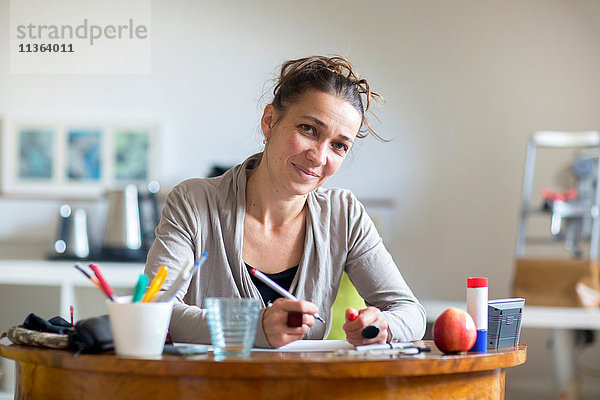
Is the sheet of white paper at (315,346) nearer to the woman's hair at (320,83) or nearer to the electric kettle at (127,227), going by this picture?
the woman's hair at (320,83)

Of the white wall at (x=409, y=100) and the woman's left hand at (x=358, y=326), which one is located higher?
the white wall at (x=409, y=100)

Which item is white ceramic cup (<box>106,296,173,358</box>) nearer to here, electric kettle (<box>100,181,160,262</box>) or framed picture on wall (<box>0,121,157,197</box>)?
electric kettle (<box>100,181,160,262</box>)

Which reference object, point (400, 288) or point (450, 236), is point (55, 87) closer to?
point (450, 236)

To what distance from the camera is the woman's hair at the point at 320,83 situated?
167cm

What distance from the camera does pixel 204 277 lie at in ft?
5.43

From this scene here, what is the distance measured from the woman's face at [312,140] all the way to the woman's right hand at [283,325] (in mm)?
467

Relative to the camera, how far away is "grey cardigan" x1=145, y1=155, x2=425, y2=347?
1.58 metres

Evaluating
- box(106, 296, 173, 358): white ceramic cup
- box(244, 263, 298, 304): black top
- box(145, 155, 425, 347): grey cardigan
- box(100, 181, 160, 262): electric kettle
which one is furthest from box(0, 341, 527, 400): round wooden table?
box(100, 181, 160, 262): electric kettle

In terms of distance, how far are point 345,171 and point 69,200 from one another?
4.50 ft

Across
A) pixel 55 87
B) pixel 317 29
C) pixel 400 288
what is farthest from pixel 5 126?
pixel 400 288

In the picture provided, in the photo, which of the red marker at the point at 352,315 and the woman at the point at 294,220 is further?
the woman at the point at 294,220

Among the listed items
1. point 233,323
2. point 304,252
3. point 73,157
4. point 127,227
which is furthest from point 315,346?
point 73,157

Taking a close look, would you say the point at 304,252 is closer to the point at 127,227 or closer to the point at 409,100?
the point at 127,227

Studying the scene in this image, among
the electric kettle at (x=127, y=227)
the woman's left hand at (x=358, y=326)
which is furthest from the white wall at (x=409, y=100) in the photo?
the woman's left hand at (x=358, y=326)
